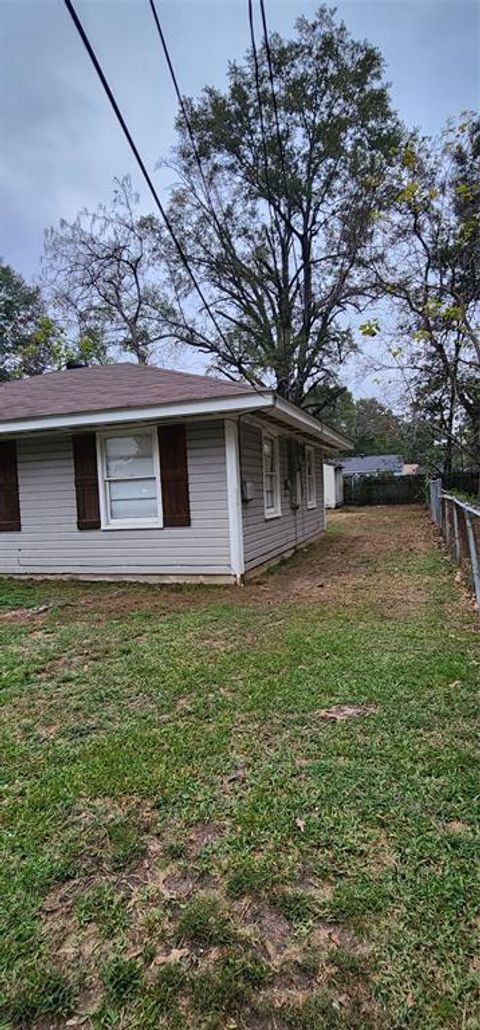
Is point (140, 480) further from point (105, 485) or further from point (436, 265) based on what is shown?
point (436, 265)

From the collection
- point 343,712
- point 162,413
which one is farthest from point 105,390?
point 343,712

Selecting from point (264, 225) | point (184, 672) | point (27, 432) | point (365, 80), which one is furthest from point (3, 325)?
point (184, 672)

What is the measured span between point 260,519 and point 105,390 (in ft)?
10.1

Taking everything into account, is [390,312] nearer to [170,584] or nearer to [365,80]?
[365,80]

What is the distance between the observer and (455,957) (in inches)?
59.7

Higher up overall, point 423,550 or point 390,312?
point 390,312

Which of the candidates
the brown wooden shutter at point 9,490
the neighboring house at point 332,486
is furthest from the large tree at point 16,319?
the brown wooden shutter at point 9,490

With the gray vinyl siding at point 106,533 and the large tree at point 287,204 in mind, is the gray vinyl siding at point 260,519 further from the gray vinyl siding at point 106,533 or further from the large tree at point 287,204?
the large tree at point 287,204

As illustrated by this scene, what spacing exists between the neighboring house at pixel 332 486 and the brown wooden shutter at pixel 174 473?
17665 millimetres

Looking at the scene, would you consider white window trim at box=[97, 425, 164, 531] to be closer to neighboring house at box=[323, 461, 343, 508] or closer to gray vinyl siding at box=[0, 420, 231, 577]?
gray vinyl siding at box=[0, 420, 231, 577]

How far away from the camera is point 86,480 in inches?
296

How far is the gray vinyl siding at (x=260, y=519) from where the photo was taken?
7.48 metres

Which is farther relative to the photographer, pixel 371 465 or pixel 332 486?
pixel 371 465

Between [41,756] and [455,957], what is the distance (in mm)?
2023
